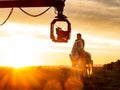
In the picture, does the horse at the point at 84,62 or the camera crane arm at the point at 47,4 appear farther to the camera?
the horse at the point at 84,62

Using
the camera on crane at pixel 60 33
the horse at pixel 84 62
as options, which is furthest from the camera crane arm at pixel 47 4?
the horse at pixel 84 62

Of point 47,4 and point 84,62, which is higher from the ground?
point 47,4

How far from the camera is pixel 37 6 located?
17.3 metres

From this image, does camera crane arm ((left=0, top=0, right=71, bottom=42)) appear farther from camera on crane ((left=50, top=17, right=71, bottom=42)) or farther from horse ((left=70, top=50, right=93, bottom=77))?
horse ((left=70, top=50, right=93, bottom=77))

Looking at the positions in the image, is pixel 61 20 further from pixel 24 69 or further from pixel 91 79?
pixel 91 79

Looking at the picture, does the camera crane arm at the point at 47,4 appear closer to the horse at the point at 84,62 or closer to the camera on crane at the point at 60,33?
the camera on crane at the point at 60,33

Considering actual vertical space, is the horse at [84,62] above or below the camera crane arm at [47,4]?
below

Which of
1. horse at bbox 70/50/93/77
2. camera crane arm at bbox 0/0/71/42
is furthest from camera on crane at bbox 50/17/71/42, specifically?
horse at bbox 70/50/93/77

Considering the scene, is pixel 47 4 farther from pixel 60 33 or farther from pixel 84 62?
pixel 84 62

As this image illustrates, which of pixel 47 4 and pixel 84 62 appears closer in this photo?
pixel 47 4

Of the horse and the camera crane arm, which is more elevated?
the camera crane arm

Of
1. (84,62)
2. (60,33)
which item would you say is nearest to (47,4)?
(60,33)

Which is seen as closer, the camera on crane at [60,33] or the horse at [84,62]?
the camera on crane at [60,33]

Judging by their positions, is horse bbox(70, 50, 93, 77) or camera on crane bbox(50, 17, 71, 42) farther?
horse bbox(70, 50, 93, 77)
